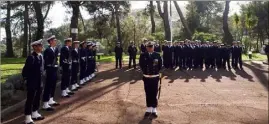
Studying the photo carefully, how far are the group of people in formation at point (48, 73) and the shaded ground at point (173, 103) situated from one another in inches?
13.1

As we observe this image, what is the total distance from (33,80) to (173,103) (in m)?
3.95

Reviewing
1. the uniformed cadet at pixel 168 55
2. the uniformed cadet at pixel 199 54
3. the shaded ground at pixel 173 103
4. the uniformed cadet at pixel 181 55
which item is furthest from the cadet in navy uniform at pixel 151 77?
the uniformed cadet at pixel 199 54

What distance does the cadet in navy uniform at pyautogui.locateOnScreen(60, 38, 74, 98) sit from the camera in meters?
10.4

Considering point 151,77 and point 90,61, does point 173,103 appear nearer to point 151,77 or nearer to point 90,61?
point 151,77

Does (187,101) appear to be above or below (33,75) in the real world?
below

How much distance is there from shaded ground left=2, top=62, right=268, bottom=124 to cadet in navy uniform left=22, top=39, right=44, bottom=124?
1.02ft

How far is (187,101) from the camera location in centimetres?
1001

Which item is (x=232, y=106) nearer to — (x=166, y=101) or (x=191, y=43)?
(x=166, y=101)

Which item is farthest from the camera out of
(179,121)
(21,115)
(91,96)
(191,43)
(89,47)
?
(191,43)

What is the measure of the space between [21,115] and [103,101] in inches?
96.4

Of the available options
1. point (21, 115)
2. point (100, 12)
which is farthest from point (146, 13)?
point (21, 115)

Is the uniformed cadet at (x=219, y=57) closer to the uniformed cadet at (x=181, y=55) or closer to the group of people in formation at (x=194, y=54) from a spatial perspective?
the group of people in formation at (x=194, y=54)

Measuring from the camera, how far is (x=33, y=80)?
25.1 feet

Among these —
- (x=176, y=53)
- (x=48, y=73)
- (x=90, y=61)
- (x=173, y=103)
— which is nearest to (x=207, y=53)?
(x=176, y=53)
